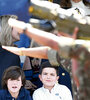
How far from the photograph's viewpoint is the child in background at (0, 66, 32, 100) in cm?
220

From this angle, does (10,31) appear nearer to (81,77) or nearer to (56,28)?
(56,28)

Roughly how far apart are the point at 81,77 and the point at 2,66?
4.93 feet

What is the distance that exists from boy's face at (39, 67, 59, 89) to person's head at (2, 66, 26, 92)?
184 millimetres

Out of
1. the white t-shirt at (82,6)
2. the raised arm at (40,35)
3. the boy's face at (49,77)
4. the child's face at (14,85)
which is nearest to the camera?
the raised arm at (40,35)

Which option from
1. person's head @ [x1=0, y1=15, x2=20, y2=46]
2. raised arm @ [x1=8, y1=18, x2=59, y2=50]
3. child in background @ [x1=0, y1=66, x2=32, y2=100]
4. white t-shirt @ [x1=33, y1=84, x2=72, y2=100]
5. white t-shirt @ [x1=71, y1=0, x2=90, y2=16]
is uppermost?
raised arm @ [x1=8, y1=18, x2=59, y2=50]

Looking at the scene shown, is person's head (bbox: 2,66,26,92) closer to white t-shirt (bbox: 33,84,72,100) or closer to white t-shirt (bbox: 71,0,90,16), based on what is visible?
white t-shirt (bbox: 33,84,72,100)

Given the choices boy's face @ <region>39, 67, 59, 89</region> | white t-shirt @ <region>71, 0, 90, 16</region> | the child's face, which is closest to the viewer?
the child's face

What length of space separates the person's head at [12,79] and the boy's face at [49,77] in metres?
0.18

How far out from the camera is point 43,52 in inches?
57.9

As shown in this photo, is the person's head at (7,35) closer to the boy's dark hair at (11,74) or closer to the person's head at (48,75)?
the boy's dark hair at (11,74)

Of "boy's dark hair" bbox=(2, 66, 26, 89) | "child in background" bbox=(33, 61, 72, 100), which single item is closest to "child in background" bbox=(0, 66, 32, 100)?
"boy's dark hair" bbox=(2, 66, 26, 89)

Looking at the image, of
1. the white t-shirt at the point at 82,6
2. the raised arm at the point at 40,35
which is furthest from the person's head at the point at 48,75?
the raised arm at the point at 40,35

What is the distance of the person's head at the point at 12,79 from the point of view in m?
2.20

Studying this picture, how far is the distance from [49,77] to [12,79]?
12.4 inches
